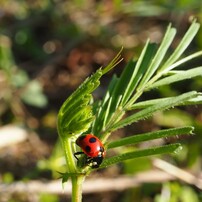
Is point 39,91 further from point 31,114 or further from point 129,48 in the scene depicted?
point 129,48

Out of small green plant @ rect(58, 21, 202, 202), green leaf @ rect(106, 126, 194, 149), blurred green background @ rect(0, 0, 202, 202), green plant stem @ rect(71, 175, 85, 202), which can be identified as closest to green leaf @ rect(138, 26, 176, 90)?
small green plant @ rect(58, 21, 202, 202)

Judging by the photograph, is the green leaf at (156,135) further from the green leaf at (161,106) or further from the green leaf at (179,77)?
the green leaf at (179,77)

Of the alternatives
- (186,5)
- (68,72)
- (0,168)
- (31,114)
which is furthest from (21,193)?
(186,5)

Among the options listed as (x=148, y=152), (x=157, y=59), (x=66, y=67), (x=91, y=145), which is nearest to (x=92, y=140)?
(x=91, y=145)

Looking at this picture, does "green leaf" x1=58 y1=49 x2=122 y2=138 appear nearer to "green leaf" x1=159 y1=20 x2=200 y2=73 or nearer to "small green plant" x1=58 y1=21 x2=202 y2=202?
"small green plant" x1=58 y1=21 x2=202 y2=202

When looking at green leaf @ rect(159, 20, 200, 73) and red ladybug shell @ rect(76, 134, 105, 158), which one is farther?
green leaf @ rect(159, 20, 200, 73)

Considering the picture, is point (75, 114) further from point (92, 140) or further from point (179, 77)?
point (179, 77)
